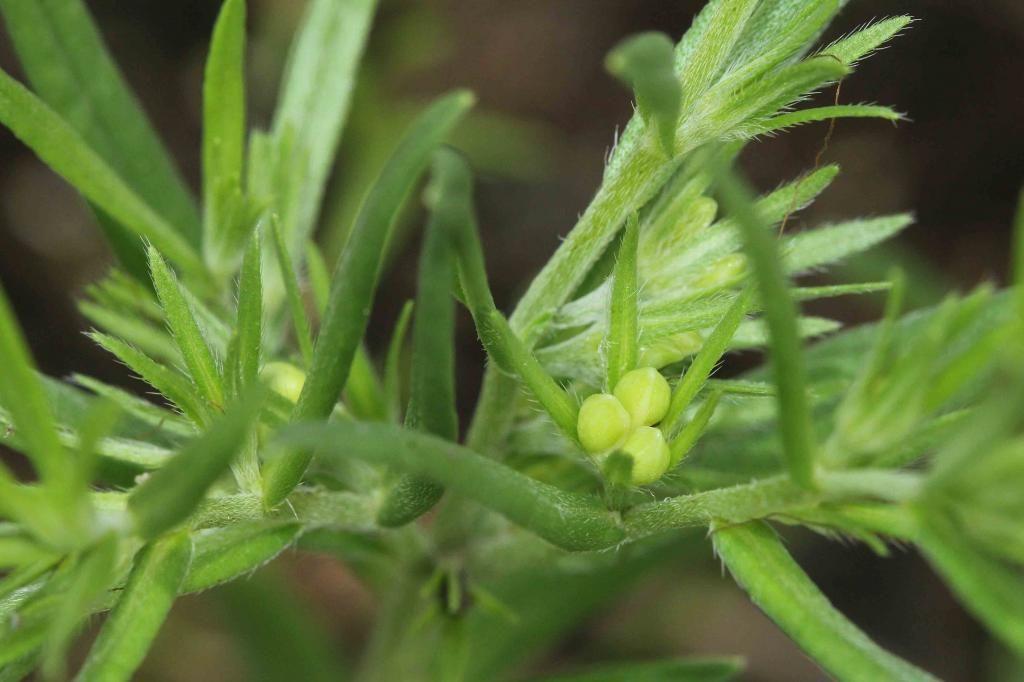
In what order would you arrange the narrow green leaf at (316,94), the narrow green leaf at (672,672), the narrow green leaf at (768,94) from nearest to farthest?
1. the narrow green leaf at (768,94)
2. the narrow green leaf at (672,672)
3. the narrow green leaf at (316,94)

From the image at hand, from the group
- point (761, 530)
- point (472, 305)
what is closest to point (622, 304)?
point (472, 305)

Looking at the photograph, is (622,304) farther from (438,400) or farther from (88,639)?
(88,639)

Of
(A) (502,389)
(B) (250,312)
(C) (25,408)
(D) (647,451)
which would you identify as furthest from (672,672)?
(C) (25,408)

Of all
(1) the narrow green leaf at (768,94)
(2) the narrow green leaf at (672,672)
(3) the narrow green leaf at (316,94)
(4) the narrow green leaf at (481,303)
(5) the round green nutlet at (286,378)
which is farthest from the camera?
(3) the narrow green leaf at (316,94)

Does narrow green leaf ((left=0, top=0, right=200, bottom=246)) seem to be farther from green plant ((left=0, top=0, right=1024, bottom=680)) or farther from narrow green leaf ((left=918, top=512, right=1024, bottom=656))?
narrow green leaf ((left=918, top=512, right=1024, bottom=656))

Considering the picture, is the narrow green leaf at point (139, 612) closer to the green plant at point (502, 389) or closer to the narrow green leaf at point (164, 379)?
the green plant at point (502, 389)

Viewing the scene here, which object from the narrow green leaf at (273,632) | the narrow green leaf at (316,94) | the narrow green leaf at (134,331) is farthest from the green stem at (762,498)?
the narrow green leaf at (273,632)

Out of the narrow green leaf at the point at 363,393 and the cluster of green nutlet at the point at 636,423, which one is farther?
the narrow green leaf at the point at 363,393
